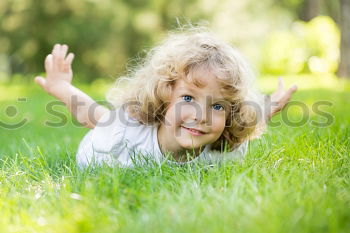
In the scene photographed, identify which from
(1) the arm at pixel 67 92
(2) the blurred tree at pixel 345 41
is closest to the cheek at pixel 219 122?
(1) the arm at pixel 67 92

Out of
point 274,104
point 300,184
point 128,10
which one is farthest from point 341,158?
point 128,10

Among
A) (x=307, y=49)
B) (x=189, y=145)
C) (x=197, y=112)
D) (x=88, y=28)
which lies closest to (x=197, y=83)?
(x=197, y=112)

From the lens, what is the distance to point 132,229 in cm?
140

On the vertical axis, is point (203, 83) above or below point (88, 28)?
below

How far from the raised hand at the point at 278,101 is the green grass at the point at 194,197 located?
73 cm

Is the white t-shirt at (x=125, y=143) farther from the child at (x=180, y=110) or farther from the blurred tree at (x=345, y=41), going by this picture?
the blurred tree at (x=345, y=41)

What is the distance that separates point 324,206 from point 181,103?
1008 mm

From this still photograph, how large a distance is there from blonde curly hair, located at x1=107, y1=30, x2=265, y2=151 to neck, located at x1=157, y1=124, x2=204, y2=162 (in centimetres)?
8

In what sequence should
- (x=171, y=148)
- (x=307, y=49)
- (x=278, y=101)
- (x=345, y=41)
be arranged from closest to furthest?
(x=171, y=148), (x=278, y=101), (x=345, y=41), (x=307, y=49)

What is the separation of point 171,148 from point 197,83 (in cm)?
42

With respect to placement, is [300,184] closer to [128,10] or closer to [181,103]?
[181,103]

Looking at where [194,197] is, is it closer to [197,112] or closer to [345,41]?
[197,112]

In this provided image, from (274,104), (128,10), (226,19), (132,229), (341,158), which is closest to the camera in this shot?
(132,229)

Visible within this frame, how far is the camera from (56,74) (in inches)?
115
